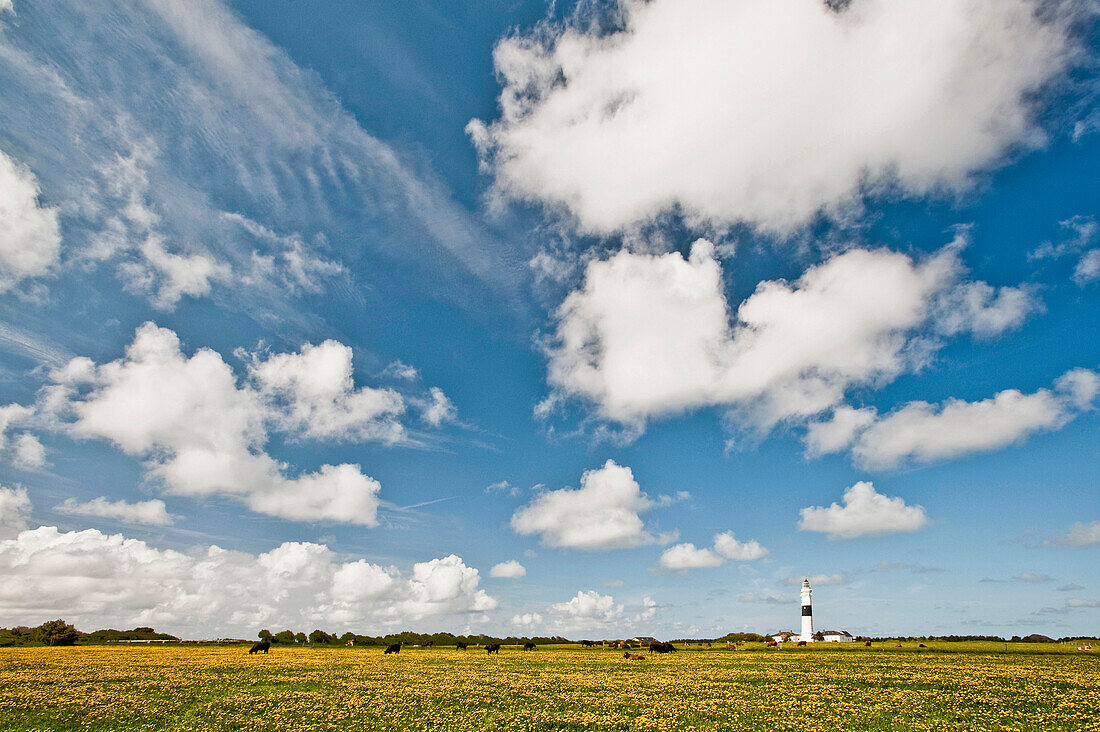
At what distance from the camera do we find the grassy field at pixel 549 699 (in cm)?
2659

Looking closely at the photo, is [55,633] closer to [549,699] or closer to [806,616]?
[549,699]

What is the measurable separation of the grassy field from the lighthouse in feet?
286

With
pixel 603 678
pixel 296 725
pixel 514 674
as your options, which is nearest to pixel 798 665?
pixel 603 678

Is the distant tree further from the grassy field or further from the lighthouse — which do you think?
the lighthouse

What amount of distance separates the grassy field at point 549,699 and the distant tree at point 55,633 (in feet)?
208

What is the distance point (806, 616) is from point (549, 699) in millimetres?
123208

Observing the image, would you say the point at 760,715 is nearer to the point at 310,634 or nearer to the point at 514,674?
the point at 514,674

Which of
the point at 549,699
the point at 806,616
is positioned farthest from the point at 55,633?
the point at 806,616

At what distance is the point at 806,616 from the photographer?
129875 mm

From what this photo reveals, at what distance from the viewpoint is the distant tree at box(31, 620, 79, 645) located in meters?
95.2

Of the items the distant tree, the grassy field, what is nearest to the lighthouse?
the grassy field

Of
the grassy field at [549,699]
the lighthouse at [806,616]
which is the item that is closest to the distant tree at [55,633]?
the grassy field at [549,699]

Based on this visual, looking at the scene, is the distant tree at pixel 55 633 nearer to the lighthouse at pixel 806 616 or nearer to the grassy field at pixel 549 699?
the grassy field at pixel 549 699

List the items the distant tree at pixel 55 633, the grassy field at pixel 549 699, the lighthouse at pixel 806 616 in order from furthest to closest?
the lighthouse at pixel 806 616 < the distant tree at pixel 55 633 < the grassy field at pixel 549 699
